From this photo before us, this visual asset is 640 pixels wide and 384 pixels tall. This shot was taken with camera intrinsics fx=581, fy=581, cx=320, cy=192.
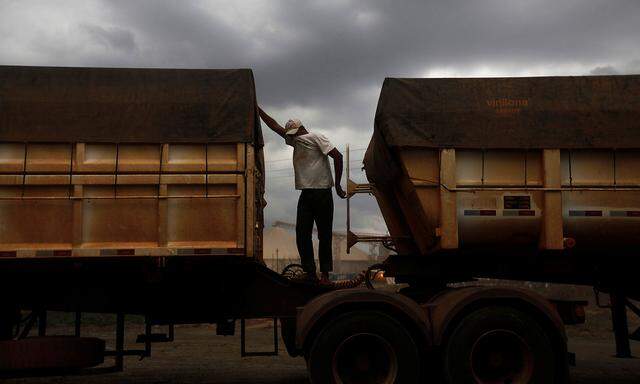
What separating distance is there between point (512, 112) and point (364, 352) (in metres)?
2.89

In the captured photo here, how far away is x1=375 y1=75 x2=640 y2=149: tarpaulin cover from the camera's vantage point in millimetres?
5969

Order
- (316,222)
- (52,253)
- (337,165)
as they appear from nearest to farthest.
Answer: (52,253), (316,222), (337,165)

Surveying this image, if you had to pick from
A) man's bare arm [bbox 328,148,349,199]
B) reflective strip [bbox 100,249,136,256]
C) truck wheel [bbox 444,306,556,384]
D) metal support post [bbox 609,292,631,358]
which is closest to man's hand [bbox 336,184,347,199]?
man's bare arm [bbox 328,148,349,199]

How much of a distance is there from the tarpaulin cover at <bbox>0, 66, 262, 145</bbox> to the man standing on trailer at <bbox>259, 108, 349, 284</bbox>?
89 centimetres

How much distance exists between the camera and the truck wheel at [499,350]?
5641mm

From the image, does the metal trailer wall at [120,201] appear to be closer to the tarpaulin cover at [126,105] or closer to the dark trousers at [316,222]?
the tarpaulin cover at [126,105]

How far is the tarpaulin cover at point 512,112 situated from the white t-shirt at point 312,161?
0.80m

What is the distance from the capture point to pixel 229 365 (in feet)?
32.2

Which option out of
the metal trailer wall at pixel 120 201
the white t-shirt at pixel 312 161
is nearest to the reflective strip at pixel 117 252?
the metal trailer wall at pixel 120 201

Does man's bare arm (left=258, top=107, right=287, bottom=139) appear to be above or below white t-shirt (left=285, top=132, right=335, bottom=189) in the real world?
above

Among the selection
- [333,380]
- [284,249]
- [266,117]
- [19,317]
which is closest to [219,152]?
[266,117]

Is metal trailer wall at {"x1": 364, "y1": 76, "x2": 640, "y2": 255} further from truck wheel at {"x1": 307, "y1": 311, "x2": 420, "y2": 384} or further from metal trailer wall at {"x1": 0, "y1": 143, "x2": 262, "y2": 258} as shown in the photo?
metal trailer wall at {"x1": 0, "y1": 143, "x2": 262, "y2": 258}

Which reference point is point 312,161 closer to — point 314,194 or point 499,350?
point 314,194

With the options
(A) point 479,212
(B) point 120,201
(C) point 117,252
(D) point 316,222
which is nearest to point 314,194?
(D) point 316,222
